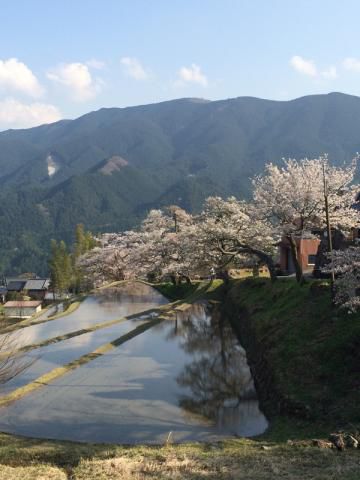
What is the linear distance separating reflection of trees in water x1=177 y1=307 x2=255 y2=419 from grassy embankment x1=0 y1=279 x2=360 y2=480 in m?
1.21

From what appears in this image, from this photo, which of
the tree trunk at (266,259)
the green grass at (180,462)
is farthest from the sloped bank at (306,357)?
the tree trunk at (266,259)

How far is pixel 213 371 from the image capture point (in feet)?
85.4

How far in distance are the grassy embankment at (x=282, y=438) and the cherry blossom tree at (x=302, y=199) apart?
670 cm

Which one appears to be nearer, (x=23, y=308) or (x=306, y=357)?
(x=306, y=357)

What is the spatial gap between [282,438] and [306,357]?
5663mm

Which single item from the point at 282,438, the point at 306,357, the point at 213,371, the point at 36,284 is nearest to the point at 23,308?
the point at 36,284

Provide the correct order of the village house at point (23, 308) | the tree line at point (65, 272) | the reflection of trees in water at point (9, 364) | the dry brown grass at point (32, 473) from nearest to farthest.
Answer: the dry brown grass at point (32, 473), the reflection of trees in water at point (9, 364), the village house at point (23, 308), the tree line at point (65, 272)

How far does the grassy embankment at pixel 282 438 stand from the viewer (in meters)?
12.2

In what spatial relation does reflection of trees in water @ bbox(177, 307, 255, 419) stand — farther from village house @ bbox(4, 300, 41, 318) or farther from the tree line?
the tree line

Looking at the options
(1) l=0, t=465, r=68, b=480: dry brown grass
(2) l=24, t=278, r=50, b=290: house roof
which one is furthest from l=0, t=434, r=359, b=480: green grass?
(2) l=24, t=278, r=50, b=290: house roof

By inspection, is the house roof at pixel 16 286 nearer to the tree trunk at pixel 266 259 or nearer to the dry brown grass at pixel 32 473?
the tree trunk at pixel 266 259

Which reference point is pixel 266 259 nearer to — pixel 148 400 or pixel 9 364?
pixel 148 400

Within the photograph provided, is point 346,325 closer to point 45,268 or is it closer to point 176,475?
point 176,475

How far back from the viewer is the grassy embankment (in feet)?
40.0
